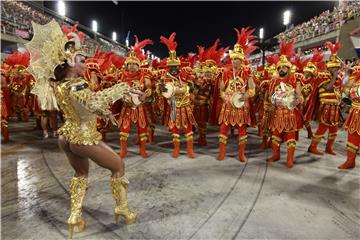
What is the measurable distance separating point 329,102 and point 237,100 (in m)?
1.86

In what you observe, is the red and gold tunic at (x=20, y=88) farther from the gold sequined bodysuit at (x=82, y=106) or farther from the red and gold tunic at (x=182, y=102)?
the gold sequined bodysuit at (x=82, y=106)

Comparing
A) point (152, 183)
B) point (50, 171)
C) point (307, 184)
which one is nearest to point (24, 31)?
point (50, 171)

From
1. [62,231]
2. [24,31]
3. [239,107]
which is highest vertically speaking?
[24,31]

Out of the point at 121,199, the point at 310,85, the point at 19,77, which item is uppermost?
the point at 19,77

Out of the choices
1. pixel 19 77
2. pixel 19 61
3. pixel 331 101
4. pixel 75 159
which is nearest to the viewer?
pixel 75 159

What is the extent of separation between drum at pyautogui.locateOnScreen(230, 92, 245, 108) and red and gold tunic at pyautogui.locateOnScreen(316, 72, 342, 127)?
1691 millimetres

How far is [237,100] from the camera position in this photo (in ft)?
14.8

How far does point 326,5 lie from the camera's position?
17781mm

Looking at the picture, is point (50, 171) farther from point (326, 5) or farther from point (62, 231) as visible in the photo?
point (326, 5)

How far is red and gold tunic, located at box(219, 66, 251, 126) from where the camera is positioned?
4.53 meters

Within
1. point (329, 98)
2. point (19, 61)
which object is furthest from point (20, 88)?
point (329, 98)

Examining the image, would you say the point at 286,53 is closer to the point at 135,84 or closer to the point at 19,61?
the point at 135,84

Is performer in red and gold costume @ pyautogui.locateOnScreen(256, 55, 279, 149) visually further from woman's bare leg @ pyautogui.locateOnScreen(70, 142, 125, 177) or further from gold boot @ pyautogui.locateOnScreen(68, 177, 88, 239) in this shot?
gold boot @ pyautogui.locateOnScreen(68, 177, 88, 239)

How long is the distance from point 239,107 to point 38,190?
10.9 feet
